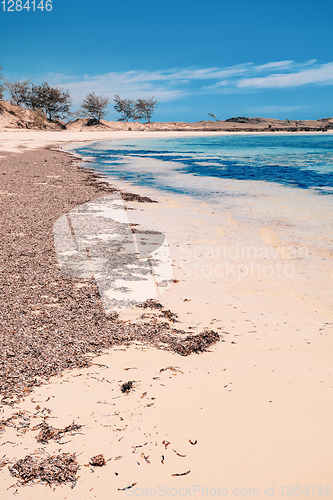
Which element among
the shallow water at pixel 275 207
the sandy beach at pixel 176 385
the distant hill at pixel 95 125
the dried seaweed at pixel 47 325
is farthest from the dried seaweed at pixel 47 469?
the distant hill at pixel 95 125

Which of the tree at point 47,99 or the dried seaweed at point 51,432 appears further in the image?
the tree at point 47,99

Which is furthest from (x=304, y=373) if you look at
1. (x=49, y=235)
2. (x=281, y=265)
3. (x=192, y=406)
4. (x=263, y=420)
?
(x=49, y=235)

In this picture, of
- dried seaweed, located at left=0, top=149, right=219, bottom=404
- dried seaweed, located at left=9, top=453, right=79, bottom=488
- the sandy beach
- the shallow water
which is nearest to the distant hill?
the shallow water

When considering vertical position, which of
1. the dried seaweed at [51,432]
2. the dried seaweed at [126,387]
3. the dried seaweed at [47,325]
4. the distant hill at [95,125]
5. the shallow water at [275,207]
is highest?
the distant hill at [95,125]

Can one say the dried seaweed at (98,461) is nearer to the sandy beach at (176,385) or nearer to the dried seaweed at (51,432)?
the sandy beach at (176,385)

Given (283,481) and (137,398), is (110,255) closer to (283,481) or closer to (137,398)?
(137,398)

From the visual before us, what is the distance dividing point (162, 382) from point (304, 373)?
Answer: 1203 mm

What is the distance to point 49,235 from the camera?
6.43 metres

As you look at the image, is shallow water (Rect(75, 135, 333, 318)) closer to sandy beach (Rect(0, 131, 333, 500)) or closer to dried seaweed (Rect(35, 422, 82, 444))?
sandy beach (Rect(0, 131, 333, 500))

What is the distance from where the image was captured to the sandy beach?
6.93 feet

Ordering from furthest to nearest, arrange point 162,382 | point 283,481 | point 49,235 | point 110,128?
point 110,128
point 49,235
point 162,382
point 283,481

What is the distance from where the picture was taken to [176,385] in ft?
9.40

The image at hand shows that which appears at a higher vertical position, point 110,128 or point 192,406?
point 110,128

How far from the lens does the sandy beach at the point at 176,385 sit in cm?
211
